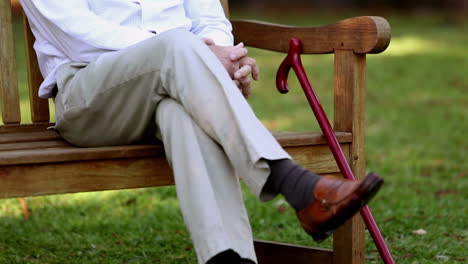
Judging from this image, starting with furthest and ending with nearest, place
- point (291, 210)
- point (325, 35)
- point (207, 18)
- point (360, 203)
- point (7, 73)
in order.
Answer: point (291, 210)
point (207, 18)
point (7, 73)
point (325, 35)
point (360, 203)

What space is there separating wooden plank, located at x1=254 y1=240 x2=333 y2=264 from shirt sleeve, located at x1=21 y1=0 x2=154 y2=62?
3.01ft

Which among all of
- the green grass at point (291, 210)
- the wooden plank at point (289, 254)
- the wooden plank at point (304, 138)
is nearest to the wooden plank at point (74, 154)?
the wooden plank at point (304, 138)

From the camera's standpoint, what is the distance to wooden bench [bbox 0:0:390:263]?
2.29m

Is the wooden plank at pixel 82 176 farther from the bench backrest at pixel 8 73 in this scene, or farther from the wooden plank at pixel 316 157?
the bench backrest at pixel 8 73

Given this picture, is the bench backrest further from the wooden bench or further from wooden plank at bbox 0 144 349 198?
wooden plank at bbox 0 144 349 198

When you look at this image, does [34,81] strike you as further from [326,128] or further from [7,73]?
[326,128]

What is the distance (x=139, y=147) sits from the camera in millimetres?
2379

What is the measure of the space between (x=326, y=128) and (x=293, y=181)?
20.7 inches

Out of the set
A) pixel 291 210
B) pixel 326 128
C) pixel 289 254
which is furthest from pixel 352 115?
pixel 291 210

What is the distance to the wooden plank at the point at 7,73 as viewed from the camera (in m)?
2.86

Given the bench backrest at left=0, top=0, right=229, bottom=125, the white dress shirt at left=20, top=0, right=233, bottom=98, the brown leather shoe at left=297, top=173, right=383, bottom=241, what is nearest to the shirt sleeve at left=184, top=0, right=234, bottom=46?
the white dress shirt at left=20, top=0, right=233, bottom=98

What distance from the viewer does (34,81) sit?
9.64 feet

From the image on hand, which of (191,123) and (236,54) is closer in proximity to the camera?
(191,123)

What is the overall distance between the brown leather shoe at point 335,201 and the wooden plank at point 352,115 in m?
0.61
